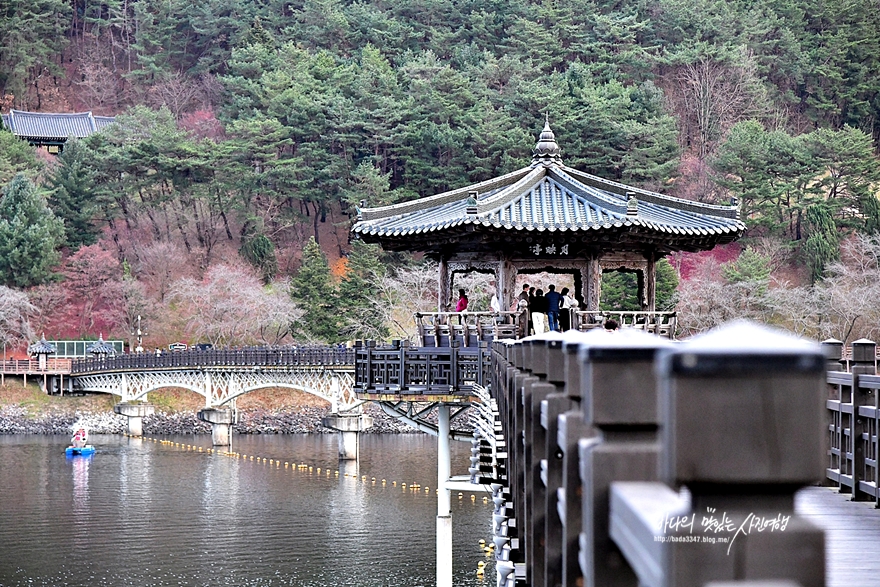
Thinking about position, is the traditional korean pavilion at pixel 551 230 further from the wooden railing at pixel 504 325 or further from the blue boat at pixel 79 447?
the blue boat at pixel 79 447

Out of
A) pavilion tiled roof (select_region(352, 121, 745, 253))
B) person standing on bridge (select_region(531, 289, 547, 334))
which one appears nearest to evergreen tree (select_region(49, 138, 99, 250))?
pavilion tiled roof (select_region(352, 121, 745, 253))

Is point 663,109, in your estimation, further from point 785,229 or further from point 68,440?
point 68,440

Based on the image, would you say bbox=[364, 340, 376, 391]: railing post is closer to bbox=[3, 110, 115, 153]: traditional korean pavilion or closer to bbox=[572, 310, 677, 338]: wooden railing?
bbox=[572, 310, 677, 338]: wooden railing

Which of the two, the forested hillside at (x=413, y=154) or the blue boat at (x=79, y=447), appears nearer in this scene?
the blue boat at (x=79, y=447)

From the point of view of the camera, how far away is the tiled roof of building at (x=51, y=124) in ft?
222

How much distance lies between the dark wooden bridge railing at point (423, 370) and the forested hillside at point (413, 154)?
30111mm

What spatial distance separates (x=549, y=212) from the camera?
18.3 meters

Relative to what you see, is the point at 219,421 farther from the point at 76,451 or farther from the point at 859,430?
the point at 859,430

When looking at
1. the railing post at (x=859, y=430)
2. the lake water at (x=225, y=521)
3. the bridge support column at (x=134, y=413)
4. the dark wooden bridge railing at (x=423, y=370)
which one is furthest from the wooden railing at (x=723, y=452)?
the bridge support column at (x=134, y=413)

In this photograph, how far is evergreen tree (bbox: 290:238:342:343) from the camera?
52.5 metres

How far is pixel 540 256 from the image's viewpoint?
1855cm

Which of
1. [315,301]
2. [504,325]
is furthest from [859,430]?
[315,301]

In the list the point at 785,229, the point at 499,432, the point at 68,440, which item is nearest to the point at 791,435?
the point at 499,432

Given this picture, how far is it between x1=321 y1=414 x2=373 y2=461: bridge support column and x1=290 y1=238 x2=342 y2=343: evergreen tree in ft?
42.3
